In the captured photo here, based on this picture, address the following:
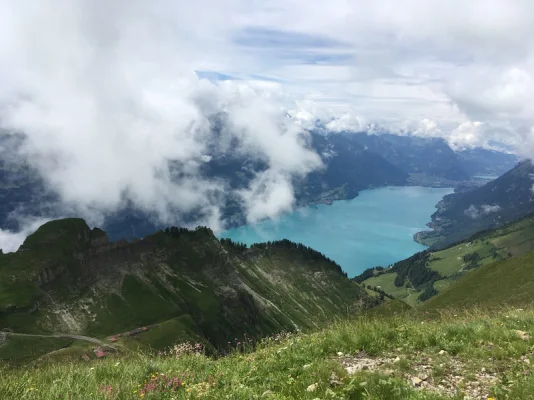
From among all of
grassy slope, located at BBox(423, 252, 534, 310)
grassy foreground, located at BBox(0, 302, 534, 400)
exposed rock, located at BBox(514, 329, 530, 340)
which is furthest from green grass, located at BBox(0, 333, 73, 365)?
exposed rock, located at BBox(514, 329, 530, 340)

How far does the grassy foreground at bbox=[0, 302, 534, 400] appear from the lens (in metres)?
7.41

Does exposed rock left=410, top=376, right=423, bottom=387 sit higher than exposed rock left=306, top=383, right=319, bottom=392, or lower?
lower

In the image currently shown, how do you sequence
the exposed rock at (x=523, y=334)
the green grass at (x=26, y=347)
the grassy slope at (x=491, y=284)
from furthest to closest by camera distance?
the green grass at (x=26, y=347) < the grassy slope at (x=491, y=284) < the exposed rock at (x=523, y=334)

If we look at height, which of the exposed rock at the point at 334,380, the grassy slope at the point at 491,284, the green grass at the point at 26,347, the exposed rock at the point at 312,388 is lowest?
the green grass at the point at 26,347

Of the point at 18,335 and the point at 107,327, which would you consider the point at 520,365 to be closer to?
the point at 18,335

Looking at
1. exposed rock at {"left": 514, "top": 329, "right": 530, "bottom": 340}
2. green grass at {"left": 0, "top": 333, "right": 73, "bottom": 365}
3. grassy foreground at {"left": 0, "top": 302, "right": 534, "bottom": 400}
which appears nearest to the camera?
grassy foreground at {"left": 0, "top": 302, "right": 534, "bottom": 400}

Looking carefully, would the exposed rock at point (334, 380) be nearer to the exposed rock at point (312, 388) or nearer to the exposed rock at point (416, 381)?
the exposed rock at point (312, 388)

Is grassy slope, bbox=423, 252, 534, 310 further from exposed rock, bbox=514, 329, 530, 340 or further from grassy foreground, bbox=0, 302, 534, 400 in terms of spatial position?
grassy foreground, bbox=0, 302, 534, 400

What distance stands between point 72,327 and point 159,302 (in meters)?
41.4

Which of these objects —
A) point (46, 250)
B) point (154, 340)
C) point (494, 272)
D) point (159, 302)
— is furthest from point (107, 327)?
point (494, 272)

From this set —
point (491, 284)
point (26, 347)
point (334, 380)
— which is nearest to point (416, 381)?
point (334, 380)

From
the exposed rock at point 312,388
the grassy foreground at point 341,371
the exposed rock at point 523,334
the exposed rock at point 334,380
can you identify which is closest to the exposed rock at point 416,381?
the grassy foreground at point 341,371

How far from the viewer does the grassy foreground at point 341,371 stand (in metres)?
7.41

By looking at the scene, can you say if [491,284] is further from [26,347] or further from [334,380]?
[26,347]
